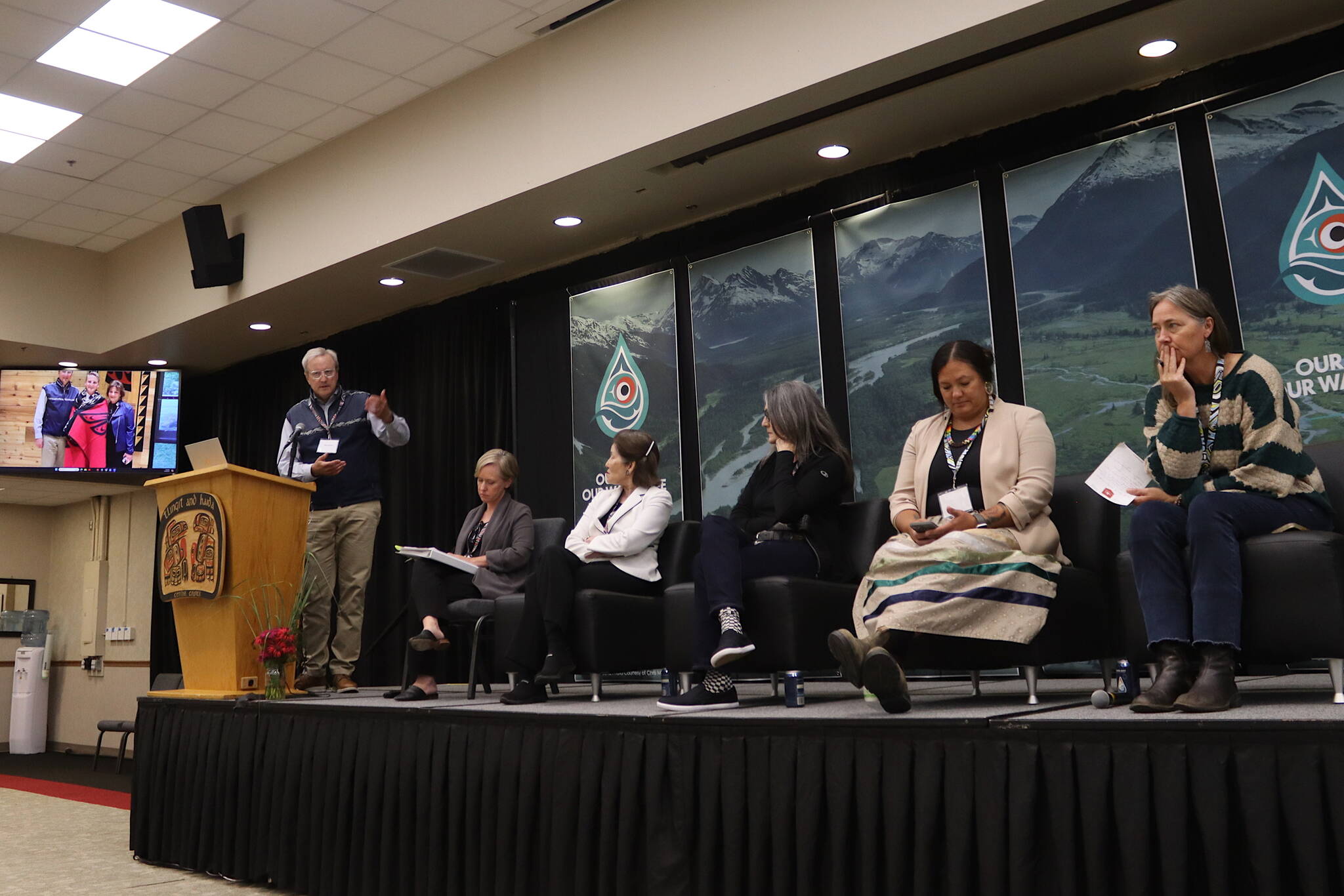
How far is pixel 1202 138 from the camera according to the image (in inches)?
171

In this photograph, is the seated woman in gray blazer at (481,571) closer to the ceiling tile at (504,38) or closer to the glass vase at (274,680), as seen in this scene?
the glass vase at (274,680)

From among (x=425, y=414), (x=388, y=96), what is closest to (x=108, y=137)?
(x=388, y=96)

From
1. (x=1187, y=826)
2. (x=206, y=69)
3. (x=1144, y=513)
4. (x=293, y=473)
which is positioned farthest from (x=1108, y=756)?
(x=206, y=69)

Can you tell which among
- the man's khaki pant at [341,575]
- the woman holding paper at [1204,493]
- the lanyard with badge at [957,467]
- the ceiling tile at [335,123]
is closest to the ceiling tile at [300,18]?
the ceiling tile at [335,123]

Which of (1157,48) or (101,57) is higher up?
(101,57)

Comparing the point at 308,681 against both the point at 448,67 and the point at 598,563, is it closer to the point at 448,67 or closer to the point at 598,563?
the point at 598,563

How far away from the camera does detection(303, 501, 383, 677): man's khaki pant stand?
4.99 meters

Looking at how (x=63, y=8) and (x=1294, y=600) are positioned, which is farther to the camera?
(x=63, y=8)

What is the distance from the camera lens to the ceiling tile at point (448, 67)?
5422 mm

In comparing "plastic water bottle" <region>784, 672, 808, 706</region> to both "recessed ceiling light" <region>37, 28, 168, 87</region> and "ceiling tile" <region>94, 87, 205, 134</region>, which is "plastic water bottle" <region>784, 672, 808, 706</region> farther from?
"ceiling tile" <region>94, 87, 205, 134</region>

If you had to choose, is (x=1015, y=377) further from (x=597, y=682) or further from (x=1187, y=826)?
(x=1187, y=826)

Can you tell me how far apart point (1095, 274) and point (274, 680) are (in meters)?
3.68

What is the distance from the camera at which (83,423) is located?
304 inches

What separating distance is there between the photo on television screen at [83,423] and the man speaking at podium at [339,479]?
316 centimetres
